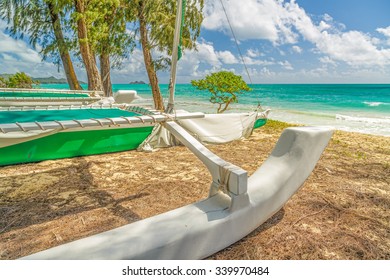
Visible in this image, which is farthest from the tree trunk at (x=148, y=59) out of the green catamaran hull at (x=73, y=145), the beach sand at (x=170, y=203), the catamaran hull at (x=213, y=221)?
the catamaran hull at (x=213, y=221)

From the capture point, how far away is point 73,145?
154 inches

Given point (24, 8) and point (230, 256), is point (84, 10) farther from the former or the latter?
point (230, 256)

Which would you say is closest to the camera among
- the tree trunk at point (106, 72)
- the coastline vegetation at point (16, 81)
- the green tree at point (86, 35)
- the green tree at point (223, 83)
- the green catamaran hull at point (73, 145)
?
the green catamaran hull at point (73, 145)

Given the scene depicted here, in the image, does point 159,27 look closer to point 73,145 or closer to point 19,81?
point 73,145

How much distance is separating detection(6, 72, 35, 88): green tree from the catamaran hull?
1345cm

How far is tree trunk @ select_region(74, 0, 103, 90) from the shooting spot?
714cm

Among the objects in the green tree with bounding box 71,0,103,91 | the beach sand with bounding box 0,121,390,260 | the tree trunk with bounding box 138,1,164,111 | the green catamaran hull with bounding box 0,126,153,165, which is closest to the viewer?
the beach sand with bounding box 0,121,390,260

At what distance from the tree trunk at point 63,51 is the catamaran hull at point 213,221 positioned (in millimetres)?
9025

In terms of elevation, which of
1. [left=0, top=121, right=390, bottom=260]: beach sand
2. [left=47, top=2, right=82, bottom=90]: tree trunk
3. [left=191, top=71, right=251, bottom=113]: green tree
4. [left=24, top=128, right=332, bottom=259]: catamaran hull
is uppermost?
[left=47, top=2, right=82, bottom=90]: tree trunk

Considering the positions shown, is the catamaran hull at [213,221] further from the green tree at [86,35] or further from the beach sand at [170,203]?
the green tree at [86,35]

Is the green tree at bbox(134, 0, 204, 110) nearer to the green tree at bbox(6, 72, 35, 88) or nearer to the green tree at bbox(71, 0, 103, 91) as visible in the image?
the green tree at bbox(71, 0, 103, 91)

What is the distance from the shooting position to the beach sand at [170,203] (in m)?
1.71

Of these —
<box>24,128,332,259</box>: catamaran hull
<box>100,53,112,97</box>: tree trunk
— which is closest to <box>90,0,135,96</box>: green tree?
<box>100,53,112,97</box>: tree trunk

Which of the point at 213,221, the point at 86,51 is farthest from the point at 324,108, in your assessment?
the point at 213,221
